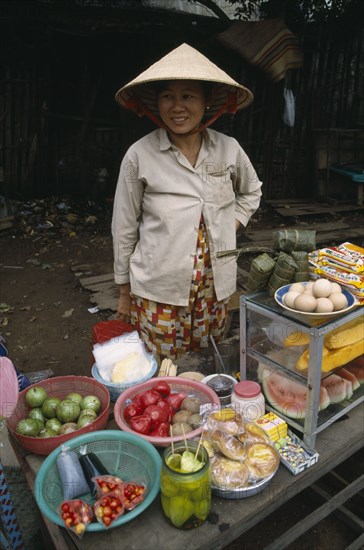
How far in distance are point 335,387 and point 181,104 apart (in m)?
1.43

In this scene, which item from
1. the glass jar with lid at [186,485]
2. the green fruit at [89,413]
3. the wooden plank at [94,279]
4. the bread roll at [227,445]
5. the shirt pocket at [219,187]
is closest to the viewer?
the glass jar with lid at [186,485]

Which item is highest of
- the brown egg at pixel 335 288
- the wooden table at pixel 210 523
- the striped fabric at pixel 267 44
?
the striped fabric at pixel 267 44

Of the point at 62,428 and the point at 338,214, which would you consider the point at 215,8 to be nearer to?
the point at 338,214

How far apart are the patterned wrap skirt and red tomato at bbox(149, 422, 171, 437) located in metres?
0.81

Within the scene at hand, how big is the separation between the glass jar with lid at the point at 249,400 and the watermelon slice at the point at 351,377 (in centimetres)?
39

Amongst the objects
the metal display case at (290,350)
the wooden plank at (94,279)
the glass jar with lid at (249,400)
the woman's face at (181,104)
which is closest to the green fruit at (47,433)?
the glass jar with lid at (249,400)

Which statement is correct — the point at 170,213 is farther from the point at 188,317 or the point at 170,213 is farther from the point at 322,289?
the point at 322,289

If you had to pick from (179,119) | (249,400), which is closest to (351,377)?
(249,400)

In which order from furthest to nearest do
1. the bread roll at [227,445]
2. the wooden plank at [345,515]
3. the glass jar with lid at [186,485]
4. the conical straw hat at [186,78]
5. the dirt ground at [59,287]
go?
the dirt ground at [59,287] < the wooden plank at [345,515] < the conical straw hat at [186,78] < the bread roll at [227,445] < the glass jar with lid at [186,485]

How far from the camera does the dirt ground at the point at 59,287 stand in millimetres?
3090

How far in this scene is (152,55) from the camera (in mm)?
7594

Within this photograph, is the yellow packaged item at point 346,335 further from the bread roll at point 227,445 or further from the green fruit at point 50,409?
the green fruit at point 50,409

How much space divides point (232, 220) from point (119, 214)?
2.04 ft

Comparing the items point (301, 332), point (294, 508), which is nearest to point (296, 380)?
point (301, 332)
